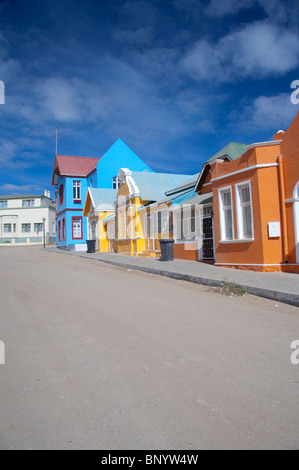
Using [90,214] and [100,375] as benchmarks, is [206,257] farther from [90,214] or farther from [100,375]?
[90,214]

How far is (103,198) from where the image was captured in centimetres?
3030

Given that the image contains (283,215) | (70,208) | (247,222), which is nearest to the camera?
(283,215)

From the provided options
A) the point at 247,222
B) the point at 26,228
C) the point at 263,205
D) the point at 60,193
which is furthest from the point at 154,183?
the point at 26,228

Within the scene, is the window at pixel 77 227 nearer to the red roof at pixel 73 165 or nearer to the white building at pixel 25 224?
the red roof at pixel 73 165

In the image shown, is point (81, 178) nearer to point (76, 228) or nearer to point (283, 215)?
point (76, 228)

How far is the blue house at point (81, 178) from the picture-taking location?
3475 cm

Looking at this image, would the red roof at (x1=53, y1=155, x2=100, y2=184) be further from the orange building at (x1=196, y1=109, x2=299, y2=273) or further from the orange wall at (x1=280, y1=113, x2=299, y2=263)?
the orange wall at (x1=280, y1=113, x2=299, y2=263)

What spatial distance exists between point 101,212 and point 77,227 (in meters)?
8.77

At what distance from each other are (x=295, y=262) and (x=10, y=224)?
56.5m

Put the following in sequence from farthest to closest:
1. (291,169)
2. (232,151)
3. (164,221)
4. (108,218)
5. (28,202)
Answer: (28,202), (108,218), (164,221), (232,151), (291,169)

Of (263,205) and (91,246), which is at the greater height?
(263,205)

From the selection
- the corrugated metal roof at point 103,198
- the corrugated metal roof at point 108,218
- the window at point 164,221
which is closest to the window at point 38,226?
the corrugated metal roof at point 103,198

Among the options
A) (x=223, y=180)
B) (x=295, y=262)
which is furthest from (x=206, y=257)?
(x=295, y=262)

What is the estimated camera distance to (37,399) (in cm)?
326
